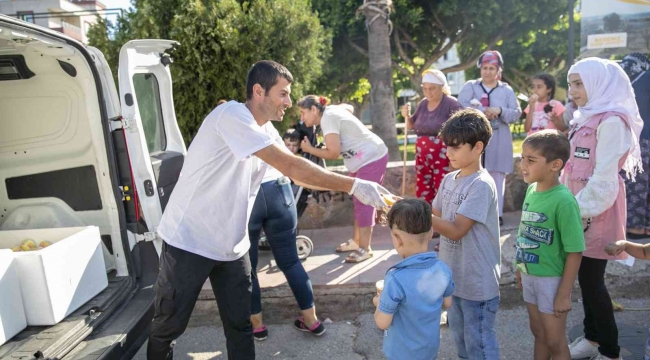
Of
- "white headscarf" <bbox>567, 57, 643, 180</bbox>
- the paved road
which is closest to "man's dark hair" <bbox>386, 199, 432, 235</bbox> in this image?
"white headscarf" <bbox>567, 57, 643, 180</bbox>

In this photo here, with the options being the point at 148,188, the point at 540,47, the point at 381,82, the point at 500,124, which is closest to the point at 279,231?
the point at 148,188

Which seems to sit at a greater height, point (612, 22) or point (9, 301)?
point (612, 22)

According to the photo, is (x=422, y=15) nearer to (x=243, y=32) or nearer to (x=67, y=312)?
(x=243, y=32)

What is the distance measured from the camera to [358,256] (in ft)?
15.9

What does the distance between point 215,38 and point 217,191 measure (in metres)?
3.66

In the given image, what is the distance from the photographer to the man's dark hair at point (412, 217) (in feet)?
7.59

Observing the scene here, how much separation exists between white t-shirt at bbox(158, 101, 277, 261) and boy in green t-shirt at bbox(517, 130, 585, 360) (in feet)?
4.65

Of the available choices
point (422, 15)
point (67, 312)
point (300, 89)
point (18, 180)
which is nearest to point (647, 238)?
point (300, 89)

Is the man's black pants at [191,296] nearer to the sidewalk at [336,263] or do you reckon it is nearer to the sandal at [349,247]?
the sidewalk at [336,263]

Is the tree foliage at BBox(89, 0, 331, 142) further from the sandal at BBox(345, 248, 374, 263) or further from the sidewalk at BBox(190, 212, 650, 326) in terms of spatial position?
the sidewalk at BBox(190, 212, 650, 326)

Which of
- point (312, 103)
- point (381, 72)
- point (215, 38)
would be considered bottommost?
point (312, 103)

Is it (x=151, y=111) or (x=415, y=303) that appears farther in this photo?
(x=151, y=111)

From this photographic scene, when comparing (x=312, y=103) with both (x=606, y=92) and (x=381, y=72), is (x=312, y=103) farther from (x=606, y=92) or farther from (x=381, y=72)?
(x=381, y=72)

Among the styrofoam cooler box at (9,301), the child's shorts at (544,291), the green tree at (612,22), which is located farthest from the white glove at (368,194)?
the green tree at (612,22)
